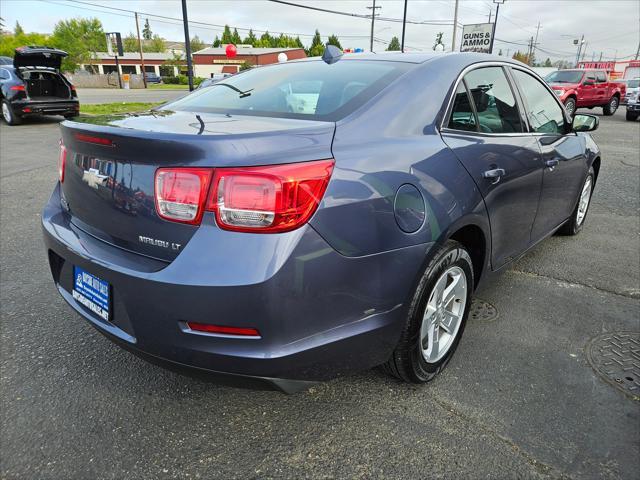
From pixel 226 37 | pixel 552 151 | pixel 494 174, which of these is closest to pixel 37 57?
pixel 552 151

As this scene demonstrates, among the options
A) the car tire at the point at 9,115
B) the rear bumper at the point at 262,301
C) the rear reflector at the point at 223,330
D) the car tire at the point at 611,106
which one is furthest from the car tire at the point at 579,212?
the car tire at the point at 611,106

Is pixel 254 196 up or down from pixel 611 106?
up

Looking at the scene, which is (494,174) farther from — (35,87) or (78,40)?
(78,40)

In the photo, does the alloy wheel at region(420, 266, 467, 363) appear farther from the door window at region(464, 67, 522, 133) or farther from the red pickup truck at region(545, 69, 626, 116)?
the red pickup truck at region(545, 69, 626, 116)

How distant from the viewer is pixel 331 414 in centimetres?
221

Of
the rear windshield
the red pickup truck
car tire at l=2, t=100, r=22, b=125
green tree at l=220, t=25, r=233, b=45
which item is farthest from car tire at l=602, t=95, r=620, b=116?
green tree at l=220, t=25, r=233, b=45

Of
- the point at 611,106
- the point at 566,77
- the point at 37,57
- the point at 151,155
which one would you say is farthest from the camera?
the point at 611,106

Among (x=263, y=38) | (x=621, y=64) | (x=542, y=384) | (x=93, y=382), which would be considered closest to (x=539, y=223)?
(x=542, y=384)

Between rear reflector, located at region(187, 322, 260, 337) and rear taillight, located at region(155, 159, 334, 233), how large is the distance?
1.15 feet

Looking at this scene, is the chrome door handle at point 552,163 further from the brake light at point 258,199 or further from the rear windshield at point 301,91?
the brake light at point 258,199

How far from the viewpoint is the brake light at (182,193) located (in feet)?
5.33

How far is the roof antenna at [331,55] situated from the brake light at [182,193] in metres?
1.51

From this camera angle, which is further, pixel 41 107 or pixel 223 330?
pixel 41 107

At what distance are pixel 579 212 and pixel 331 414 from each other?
373 centimetres
